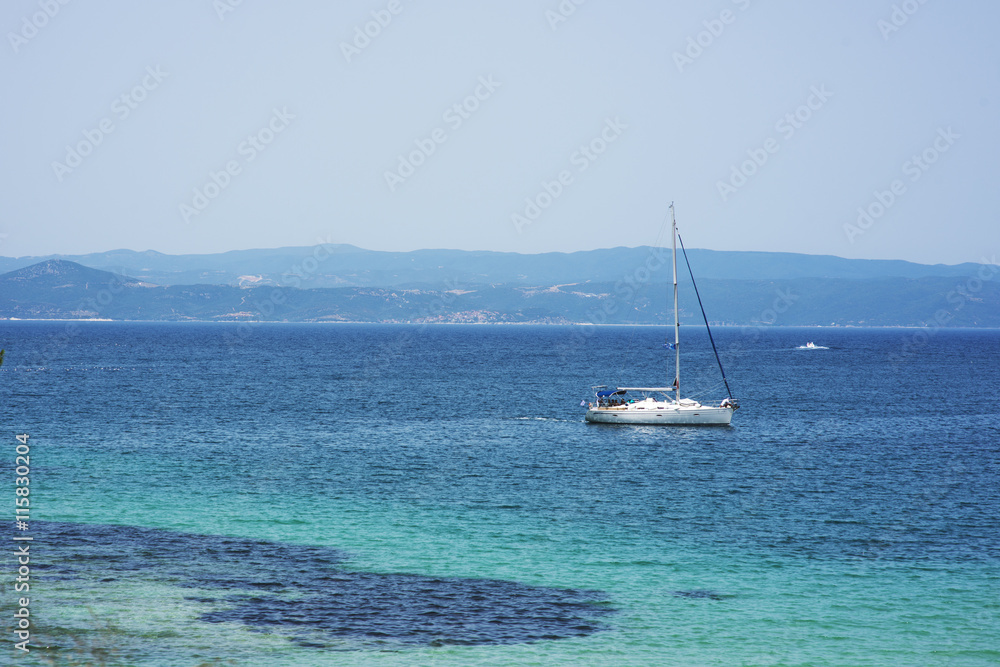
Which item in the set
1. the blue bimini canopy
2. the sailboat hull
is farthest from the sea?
the blue bimini canopy

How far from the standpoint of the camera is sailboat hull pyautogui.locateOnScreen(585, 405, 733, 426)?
269 feet

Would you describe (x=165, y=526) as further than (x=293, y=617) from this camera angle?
Yes

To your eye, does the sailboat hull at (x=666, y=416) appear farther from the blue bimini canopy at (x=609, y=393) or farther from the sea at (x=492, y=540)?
the blue bimini canopy at (x=609, y=393)

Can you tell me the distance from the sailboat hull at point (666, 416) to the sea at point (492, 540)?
1.38 m

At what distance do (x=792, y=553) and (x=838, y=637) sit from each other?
389 inches

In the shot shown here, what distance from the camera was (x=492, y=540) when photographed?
1544 inches

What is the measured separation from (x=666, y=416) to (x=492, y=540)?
4609 centimetres

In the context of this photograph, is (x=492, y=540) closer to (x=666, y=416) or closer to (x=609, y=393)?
(x=666, y=416)

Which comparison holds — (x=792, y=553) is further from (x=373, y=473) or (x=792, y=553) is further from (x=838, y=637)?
(x=373, y=473)

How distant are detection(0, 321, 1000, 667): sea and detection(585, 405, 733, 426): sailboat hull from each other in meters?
1.38

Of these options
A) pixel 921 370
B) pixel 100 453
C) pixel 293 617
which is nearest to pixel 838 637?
pixel 293 617

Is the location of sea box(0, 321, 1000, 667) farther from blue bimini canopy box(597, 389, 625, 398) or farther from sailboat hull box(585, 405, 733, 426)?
blue bimini canopy box(597, 389, 625, 398)

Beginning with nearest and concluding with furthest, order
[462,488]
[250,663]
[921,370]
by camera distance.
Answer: [250,663] → [462,488] → [921,370]

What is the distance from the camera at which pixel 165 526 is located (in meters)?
40.3
